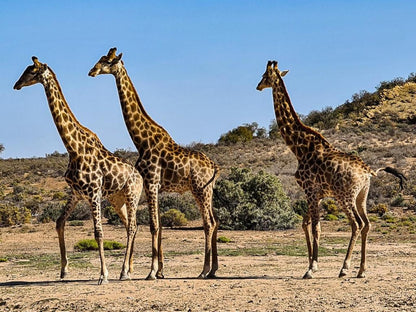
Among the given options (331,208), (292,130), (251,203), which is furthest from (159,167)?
(331,208)

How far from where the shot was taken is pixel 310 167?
13.2 metres

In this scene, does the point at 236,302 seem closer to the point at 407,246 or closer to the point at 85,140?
the point at 85,140

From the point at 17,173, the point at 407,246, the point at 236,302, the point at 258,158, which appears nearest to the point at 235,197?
the point at 407,246

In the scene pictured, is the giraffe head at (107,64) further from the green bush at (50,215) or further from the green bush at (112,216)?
the green bush at (50,215)

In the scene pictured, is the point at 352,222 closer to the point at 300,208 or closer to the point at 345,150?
the point at 300,208

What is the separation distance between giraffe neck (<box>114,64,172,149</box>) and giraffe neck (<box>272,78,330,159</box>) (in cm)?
232

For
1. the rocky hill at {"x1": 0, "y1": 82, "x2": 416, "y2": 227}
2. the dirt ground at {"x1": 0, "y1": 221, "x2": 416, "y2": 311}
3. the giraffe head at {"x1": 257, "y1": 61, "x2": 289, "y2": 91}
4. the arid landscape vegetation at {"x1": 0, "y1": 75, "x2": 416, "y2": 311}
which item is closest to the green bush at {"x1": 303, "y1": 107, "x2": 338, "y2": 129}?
the rocky hill at {"x1": 0, "y1": 82, "x2": 416, "y2": 227}

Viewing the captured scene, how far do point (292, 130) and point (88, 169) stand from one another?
162 inches

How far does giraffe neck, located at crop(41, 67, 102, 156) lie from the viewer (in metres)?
12.7

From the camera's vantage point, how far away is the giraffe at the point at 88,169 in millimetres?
12555

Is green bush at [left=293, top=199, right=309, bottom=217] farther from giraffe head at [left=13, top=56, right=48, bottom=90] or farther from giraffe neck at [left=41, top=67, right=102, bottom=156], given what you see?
giraffe head at [left=13, top=56, right=48, bottom=90]

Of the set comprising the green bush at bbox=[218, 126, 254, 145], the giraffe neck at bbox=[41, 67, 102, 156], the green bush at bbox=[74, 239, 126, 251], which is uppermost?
the green bush at bbox=[218, 126, 254, 145]

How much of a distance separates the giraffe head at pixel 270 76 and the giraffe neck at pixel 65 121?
12.1 feet

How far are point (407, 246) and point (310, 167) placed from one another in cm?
820
